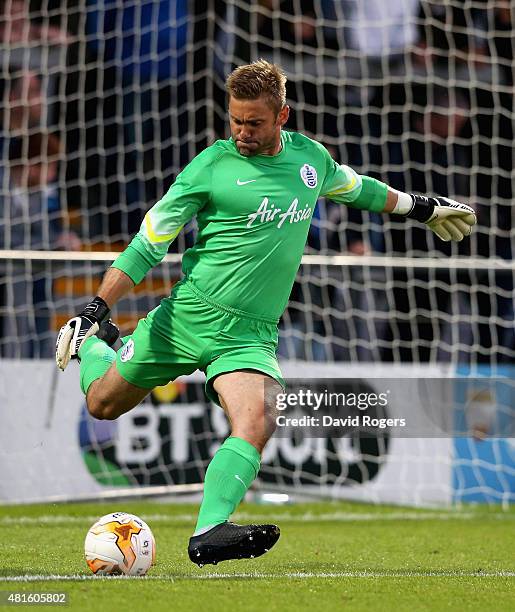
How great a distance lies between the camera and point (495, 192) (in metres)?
11.1

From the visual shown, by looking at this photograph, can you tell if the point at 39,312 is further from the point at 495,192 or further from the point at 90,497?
the point at 495,192

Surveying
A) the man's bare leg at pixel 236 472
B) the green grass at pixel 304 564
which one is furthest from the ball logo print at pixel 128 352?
the green grass at pixel 304 564

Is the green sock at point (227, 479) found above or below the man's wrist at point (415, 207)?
below

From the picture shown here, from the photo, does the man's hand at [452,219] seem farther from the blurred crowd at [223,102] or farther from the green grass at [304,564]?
the blurred crowd at [223,102]

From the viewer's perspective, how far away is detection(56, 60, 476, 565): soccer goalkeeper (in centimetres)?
489

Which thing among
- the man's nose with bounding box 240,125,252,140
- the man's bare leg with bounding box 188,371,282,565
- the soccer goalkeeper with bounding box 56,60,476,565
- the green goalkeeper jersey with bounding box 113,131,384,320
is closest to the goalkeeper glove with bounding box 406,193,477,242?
the soccer goalkeeper with bounding box 56,60,476,565

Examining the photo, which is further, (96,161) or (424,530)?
(96,161)

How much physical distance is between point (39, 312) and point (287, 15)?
370 cm

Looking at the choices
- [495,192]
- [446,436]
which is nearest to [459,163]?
[495,192]

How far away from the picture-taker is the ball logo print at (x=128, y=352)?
17.3 ft

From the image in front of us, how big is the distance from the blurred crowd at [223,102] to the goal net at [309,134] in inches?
0.8

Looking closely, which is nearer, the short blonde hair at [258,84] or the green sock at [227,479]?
the green sock at [227,479]

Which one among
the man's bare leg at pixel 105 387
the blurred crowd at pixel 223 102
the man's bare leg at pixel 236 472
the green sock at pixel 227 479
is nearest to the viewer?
the man's bare leg at pixel 236 472

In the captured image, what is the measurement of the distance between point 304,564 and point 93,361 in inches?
52.5
